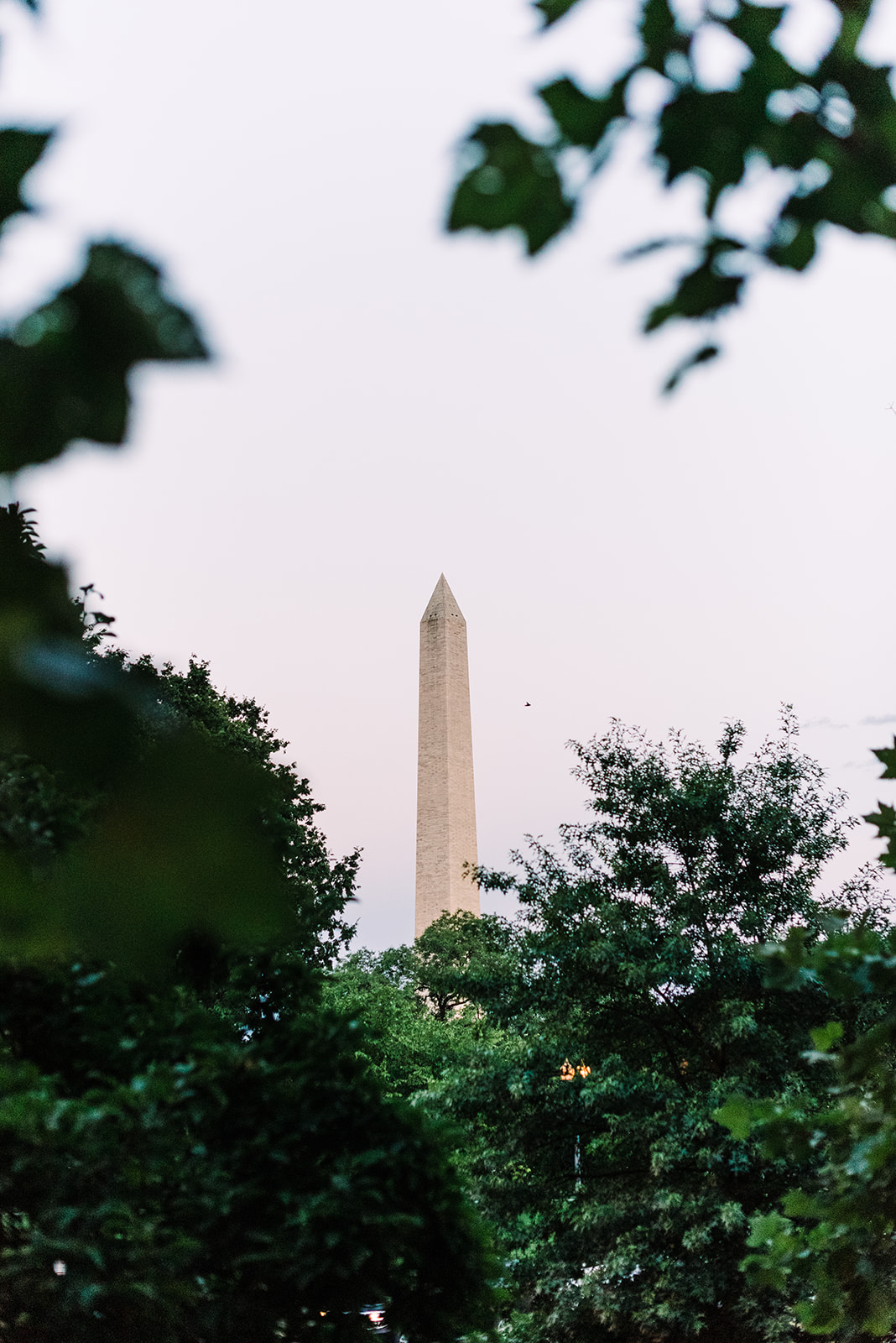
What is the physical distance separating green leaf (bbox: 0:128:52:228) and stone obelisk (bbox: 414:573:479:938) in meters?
41.7

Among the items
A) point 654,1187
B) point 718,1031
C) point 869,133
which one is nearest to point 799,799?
point 718,1031

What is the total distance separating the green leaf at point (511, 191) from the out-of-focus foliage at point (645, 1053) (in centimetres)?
1189

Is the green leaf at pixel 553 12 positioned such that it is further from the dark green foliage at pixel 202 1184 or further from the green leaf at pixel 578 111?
the dark green foliage at pixel 202 1184

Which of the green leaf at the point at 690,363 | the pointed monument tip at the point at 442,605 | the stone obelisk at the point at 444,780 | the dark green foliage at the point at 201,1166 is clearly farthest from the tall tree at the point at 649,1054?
the pointed monument tip at the point at 442,605

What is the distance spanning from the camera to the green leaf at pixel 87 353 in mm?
686

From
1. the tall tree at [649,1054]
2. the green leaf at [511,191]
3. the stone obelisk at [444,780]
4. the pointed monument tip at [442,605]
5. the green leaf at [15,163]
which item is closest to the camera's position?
the green leaf at [15,163]

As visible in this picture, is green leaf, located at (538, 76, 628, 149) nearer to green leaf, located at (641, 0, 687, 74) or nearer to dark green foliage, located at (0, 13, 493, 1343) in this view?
green leaf, located at (641, 0, 687, 74)

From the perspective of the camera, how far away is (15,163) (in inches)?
31.2

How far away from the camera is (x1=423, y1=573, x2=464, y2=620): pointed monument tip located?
4528 centimetres

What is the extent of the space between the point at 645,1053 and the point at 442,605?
107ft

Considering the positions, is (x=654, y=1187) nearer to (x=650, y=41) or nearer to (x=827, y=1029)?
(x=827, y=1029)

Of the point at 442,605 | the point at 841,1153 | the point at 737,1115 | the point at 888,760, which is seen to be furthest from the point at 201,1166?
the point at 442,605

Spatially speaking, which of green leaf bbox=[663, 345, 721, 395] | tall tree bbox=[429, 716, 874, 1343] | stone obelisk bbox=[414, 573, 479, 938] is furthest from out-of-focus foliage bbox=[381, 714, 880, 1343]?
stone obelisk bbox=[414, 573, 479, 938]

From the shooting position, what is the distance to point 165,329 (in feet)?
2.24
